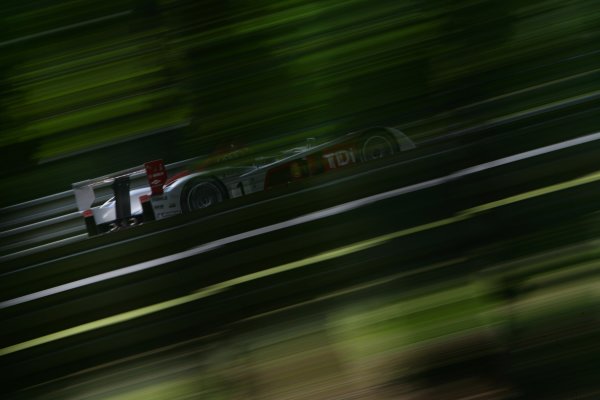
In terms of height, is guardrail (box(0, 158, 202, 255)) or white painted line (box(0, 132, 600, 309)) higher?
guardrail (box(0, 158, 202, 255))

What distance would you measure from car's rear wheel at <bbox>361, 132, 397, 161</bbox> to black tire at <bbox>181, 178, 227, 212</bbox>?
326 millimetres

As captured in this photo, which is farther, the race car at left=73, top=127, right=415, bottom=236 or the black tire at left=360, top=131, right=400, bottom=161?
the black tire at left=360, top=131, right=400, bottom=161

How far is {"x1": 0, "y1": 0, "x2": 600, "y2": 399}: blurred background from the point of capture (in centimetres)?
152

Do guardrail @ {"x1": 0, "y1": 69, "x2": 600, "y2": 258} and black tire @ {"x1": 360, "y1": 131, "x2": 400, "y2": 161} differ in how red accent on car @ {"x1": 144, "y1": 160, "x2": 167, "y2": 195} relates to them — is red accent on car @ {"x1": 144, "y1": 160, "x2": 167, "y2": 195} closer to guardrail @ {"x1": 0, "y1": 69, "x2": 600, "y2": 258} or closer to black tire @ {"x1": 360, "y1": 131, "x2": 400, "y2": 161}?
guardrail @ {"x1": 0, "y1": 69, "x2": 600, "y2": 258}

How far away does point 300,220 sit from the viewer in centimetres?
163

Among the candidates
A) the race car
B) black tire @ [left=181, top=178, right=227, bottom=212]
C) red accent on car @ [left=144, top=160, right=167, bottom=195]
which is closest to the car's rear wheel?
the race car

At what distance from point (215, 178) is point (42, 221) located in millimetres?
356

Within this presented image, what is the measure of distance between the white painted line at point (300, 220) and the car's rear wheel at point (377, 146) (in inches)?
3.8

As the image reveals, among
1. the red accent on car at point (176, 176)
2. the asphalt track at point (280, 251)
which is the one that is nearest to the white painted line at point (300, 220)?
the asphalt track at point (280, 251)

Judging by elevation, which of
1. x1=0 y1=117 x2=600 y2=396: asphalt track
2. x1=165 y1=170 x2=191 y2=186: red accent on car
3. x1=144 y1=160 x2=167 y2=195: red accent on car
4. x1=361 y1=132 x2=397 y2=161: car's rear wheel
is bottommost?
x1=0 y1=117 x2=600 y2=396: asphalt track

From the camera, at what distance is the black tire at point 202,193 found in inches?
60.9

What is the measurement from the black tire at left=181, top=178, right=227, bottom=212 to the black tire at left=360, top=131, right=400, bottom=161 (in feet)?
1.07

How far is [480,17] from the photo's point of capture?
5.48 ft

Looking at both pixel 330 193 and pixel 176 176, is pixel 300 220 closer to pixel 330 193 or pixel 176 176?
pixel 330 193
